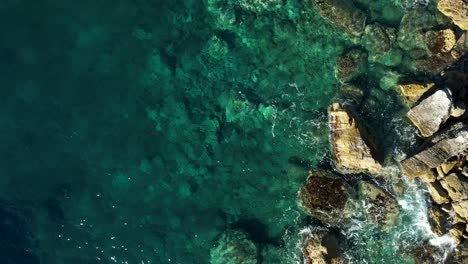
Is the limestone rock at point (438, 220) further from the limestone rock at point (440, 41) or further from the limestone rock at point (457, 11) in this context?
the limestone rock at point (457, 11)

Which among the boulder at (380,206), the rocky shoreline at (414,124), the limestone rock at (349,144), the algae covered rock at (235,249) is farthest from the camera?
the algae covered rock at (235,249)

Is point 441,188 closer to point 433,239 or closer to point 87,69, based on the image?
point 433,239

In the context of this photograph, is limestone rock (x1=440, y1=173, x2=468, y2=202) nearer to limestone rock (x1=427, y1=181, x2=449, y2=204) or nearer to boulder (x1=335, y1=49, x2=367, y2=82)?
limestone rock (x1=427, y1=181, x2=449, y2=204)

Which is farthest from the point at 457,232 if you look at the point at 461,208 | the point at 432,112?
the point at 432,112

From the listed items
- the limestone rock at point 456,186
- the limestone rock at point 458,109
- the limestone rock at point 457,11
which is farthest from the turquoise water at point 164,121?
the limestone rock at point 456,186

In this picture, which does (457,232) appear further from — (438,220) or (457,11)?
(457,11)

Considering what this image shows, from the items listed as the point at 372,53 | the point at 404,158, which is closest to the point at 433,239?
the point at 404,158

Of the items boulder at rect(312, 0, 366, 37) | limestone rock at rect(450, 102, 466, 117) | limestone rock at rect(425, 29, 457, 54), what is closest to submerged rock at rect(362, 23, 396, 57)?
boulder at rect(312, 0, 366, 37)
